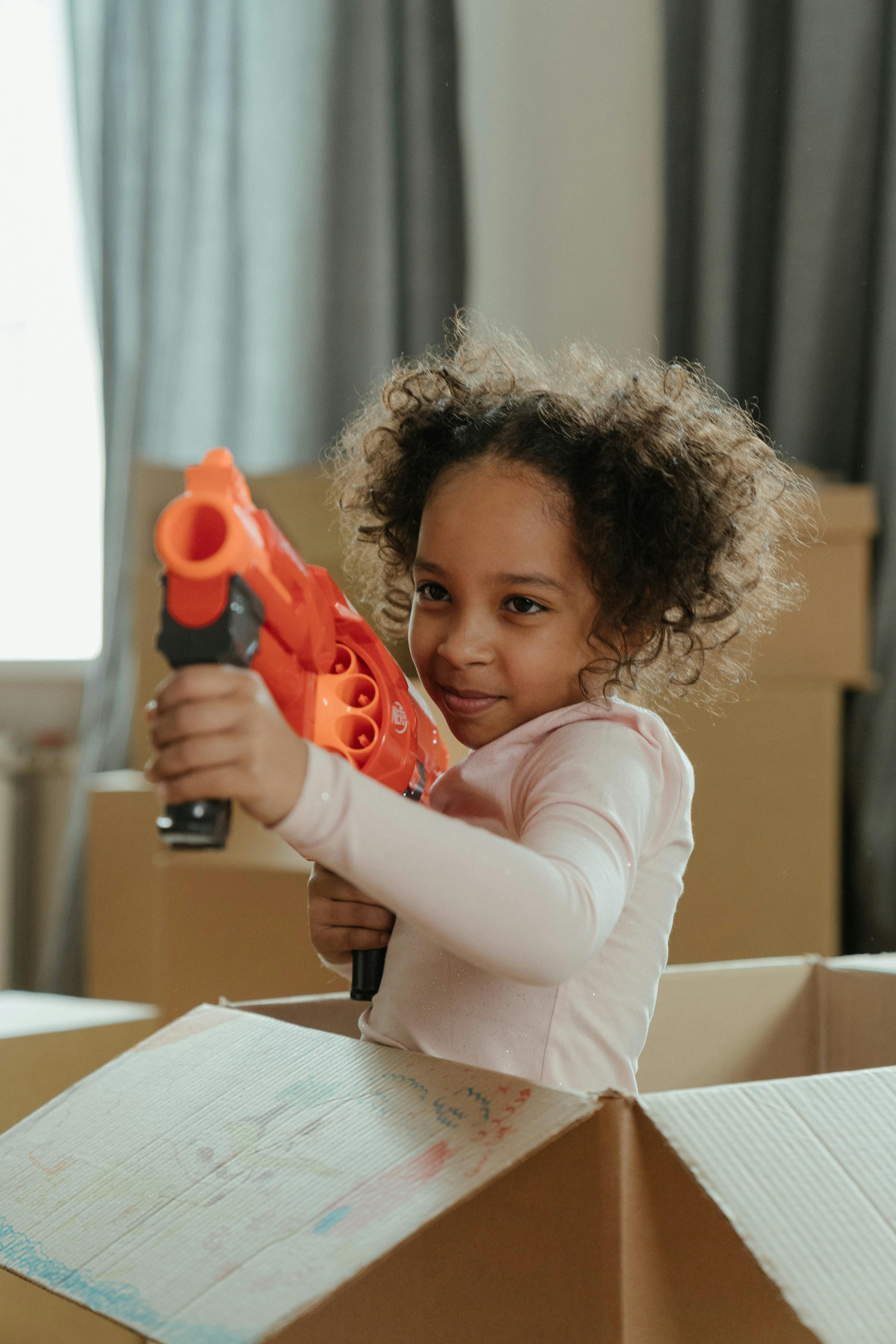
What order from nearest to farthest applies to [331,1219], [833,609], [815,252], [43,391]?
1. [331,1219]
2. [833,609]
3. [815,252]
4. [43,391]

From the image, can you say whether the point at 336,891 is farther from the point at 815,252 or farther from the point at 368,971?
the point at 815,252

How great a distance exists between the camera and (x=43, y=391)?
254cm

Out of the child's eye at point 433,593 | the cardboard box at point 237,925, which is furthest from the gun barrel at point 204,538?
the cardboard box at point 237,925

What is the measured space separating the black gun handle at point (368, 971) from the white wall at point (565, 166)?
1466 millimetres

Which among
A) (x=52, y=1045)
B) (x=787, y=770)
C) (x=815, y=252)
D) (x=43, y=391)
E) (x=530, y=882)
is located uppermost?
(x=815, y=252)

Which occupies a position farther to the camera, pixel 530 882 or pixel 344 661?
pixel 344 661

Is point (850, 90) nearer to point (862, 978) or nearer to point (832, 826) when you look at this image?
point (832, 826)

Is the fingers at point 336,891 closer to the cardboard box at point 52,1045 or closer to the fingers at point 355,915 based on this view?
the fingers at point 355,915

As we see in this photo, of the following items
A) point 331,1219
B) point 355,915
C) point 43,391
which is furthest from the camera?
point 43,391

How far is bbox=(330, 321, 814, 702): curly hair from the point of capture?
0.75 metres

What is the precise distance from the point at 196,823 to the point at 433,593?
312 millimetres

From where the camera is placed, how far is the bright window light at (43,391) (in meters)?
2.51

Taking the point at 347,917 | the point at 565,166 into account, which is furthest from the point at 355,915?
the point at 565,166

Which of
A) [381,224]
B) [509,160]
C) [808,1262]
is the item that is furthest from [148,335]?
[808,1262]
